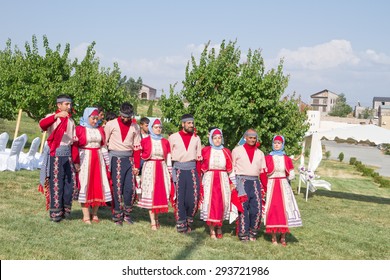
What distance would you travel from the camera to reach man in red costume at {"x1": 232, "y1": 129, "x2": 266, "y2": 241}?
26.2 feet

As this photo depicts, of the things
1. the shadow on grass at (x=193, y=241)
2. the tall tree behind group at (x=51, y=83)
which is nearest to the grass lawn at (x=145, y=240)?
the shadow on grass at (x=193, y=241)

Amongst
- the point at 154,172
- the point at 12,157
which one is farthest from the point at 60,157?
the point at 12,157

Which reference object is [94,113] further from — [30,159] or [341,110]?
[341,110]

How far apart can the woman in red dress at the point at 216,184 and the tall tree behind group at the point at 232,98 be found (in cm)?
670

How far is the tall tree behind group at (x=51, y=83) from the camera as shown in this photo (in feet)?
61.2

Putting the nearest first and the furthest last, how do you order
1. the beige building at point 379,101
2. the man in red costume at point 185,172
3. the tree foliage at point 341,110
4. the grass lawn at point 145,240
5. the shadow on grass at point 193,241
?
the grass lawn at point 145,240, the shadow on grass at point 193,241, the man in red costume at point 185,172, the tree foliage at point 341,110, the beige building at point 379,101

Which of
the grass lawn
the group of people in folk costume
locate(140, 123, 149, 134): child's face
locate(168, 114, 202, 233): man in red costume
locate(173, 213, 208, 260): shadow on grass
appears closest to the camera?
the grass lawn

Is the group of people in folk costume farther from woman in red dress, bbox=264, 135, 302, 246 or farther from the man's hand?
the man's hand

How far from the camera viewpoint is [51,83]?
63.2 ft

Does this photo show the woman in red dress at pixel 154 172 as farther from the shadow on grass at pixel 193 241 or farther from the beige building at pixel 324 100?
the beige building at pixel 324 100

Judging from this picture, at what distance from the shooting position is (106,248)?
6.64m

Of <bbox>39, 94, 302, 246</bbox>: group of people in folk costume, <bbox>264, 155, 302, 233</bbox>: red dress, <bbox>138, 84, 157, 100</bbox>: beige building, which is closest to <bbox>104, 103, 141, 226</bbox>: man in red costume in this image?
<bbox>39, 94, 302, 246</bbox>: group of people in folk costume

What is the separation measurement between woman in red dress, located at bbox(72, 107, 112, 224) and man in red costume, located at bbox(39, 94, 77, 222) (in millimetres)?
125

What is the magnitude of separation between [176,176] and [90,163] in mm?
1395
